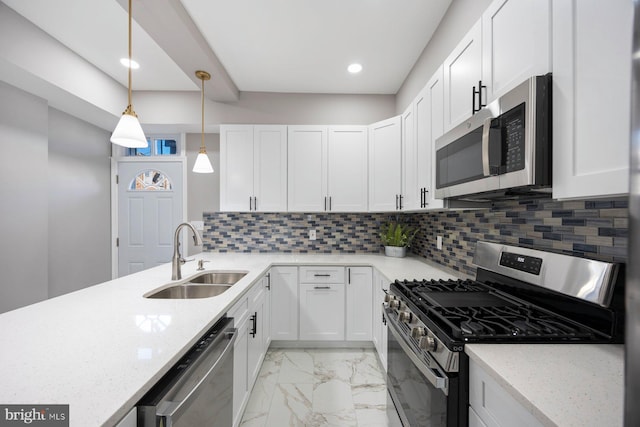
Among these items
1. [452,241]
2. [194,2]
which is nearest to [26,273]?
A: [194,2]

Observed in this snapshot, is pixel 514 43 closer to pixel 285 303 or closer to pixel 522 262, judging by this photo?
pixel 522 262

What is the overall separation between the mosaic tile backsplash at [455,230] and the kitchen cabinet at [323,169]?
0.34 m

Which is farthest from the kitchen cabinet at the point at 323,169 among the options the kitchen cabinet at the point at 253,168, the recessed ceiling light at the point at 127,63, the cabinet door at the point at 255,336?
the recessed ceiling light at the point at 127,63

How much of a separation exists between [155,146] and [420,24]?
3357 mm

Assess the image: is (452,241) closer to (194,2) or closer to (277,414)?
(277,414)

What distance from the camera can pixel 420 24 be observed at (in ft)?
6.63

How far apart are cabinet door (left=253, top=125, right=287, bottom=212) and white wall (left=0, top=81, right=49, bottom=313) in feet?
6.46

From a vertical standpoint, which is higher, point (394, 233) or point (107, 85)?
point (107, 85)

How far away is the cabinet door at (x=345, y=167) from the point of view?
115 inches

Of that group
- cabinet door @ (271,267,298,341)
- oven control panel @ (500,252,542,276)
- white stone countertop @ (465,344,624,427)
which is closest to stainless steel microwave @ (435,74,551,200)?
oven control panel @ (500,252,542,276)

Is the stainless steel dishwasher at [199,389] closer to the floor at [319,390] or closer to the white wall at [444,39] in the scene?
the floor at [319,390]

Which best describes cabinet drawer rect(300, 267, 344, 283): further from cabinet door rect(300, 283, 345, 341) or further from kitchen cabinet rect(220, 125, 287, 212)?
kitchen cabinet rect(220, 125, 287, 212)

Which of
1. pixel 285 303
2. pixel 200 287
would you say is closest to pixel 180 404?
pixel 200 287

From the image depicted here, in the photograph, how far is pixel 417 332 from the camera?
43.9 inches
